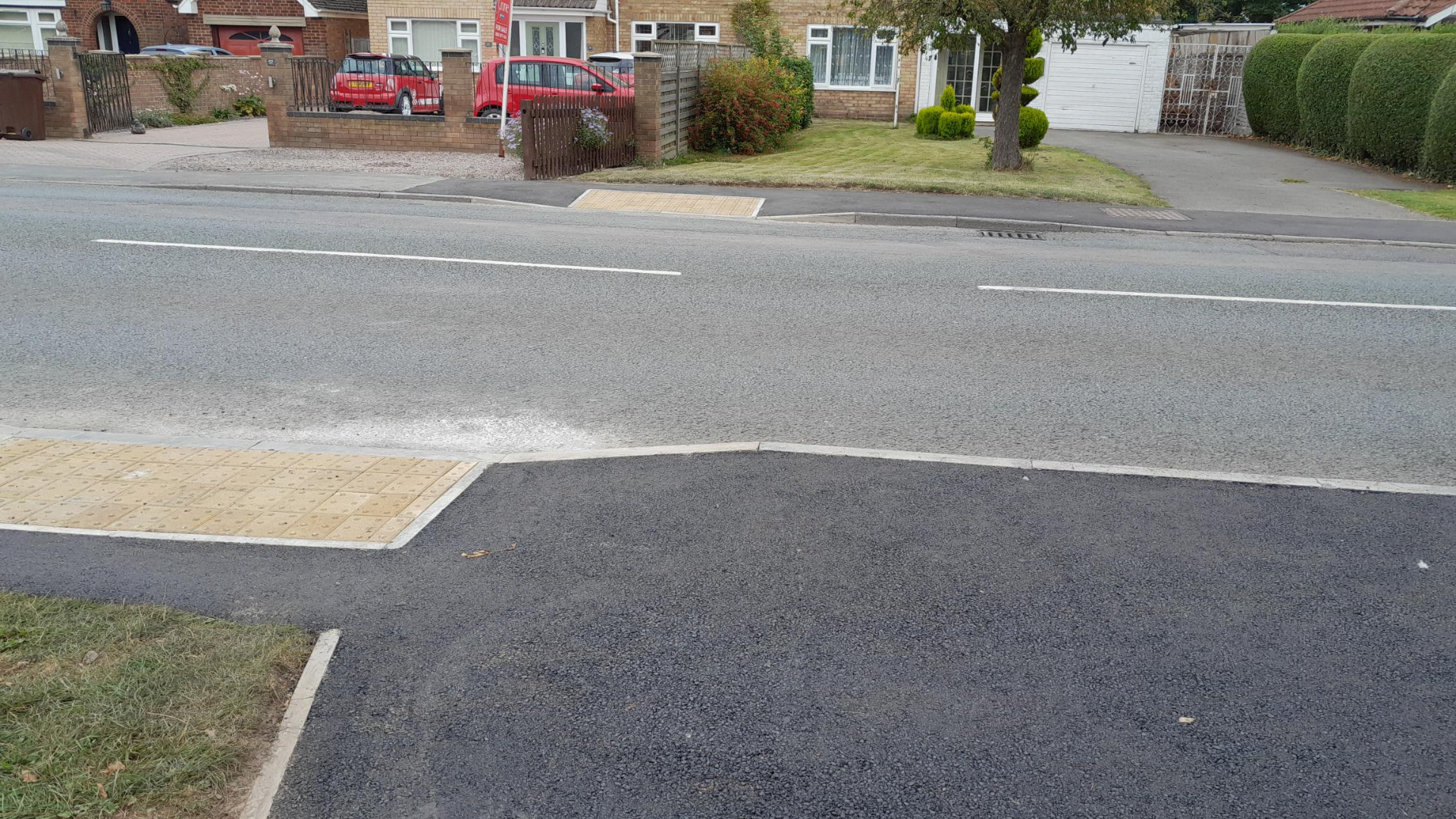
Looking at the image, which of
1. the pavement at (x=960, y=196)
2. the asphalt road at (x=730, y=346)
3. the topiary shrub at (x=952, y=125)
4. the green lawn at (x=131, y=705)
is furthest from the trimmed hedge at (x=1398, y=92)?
the green lawn at (x=131, y=705)

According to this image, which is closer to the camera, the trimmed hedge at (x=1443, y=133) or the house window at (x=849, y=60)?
the trimmed hedge at (x=1443, y=133)

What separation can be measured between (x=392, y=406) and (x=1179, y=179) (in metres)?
16.8

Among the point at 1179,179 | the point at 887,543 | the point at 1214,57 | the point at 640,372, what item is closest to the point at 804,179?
the point at 1179,179

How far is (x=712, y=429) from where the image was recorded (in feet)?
21.2

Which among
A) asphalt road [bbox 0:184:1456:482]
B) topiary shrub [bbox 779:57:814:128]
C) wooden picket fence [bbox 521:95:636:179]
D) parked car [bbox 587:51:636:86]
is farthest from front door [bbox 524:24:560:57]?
asphalt road [bbox 0:184:1456:482]

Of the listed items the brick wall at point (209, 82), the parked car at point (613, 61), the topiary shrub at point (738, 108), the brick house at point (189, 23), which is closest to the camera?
the topiary shrub at point (738, 108)

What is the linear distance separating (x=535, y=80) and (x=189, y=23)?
80.9 ft

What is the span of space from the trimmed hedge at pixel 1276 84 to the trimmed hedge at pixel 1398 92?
4212mm

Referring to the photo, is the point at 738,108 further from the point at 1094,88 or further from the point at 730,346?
the point at 1094,88

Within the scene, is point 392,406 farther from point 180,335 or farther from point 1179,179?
point 1179,179

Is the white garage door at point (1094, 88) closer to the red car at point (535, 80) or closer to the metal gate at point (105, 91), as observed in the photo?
the red car at point (535, 80)

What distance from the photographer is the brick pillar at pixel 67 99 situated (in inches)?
895

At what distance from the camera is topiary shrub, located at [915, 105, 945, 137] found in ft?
88.3

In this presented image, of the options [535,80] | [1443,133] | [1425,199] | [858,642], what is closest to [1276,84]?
[1443,133]
